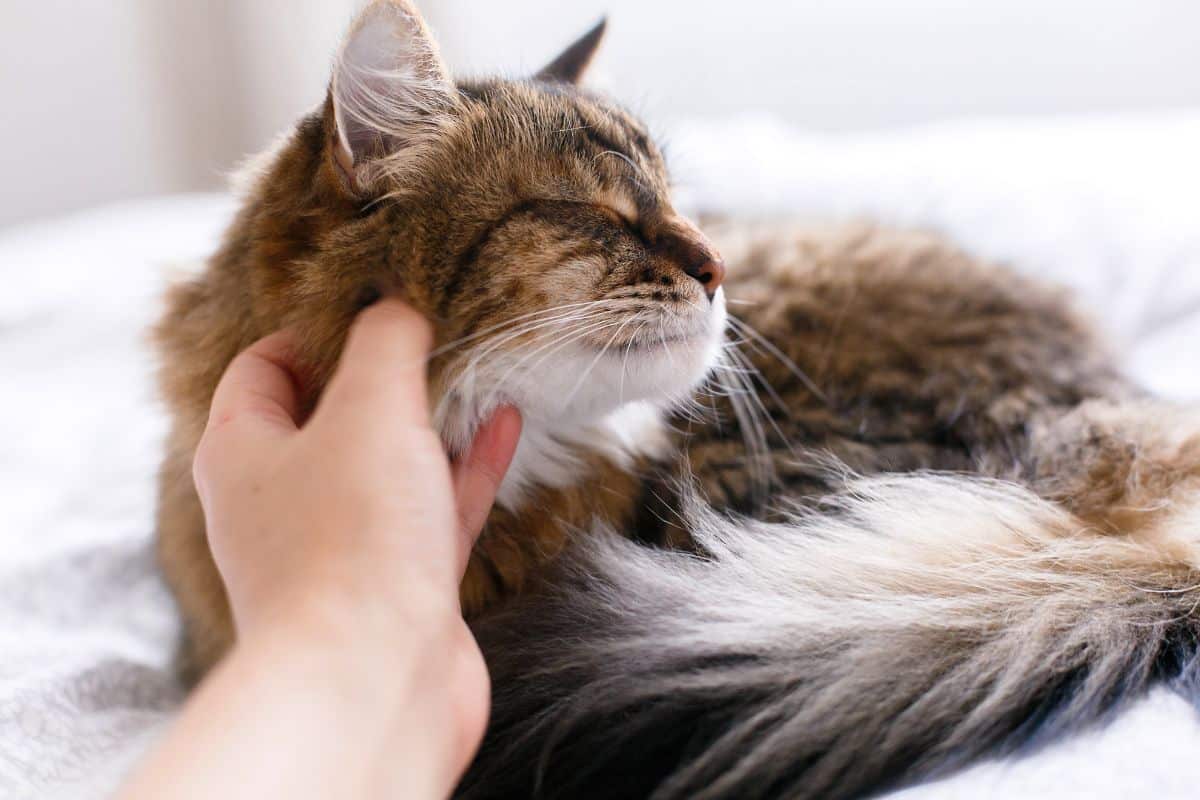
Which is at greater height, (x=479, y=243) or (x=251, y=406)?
(x=479, y=243)

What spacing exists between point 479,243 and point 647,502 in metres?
0.40

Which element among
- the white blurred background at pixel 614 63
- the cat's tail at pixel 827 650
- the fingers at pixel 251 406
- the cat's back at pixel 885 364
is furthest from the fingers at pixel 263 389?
the white blurred background at pixel 614 63

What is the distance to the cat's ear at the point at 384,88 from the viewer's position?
0.81 meters

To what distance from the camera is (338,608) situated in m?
0.55

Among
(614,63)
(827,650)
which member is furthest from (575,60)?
(614,63)

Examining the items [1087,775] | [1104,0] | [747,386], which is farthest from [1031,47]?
[1087,775]

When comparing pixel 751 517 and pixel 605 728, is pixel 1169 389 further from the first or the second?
pixel 605 728

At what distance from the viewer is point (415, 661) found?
0.57 meters

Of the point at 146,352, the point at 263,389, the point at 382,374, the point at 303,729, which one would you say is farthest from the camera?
the point at 146,352

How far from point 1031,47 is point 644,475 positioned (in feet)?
7.11

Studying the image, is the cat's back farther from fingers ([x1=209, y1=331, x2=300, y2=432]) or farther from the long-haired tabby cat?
fingers ([x1=209, y1=331, x2=300, y2=432])

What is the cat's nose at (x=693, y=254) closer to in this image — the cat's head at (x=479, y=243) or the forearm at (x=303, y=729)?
the cat's head at (x=479, y=243)

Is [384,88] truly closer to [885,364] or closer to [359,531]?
[359,531]

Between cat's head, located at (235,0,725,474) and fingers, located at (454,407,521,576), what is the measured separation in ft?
0.11
